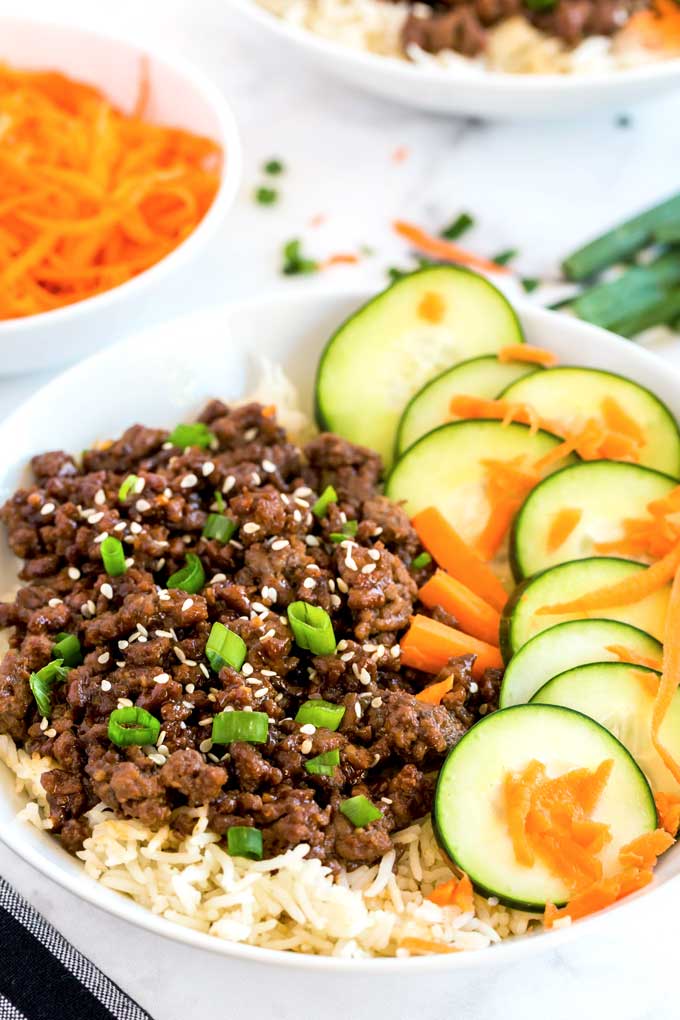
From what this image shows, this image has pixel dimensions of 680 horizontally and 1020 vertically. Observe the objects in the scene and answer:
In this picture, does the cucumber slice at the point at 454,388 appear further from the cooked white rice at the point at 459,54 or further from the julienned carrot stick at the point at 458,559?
the cooked white rice at the point at 459,54

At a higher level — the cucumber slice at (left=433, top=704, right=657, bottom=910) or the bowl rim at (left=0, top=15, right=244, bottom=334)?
the bowl rim at (left=0, top=15, right=244, bottom=334)

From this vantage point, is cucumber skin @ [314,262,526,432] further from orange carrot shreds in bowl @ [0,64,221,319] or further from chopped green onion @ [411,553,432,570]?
orange carrot shreds in bowl @ [0,64,221,319]

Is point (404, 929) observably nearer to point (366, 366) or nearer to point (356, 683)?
point (356, 683)

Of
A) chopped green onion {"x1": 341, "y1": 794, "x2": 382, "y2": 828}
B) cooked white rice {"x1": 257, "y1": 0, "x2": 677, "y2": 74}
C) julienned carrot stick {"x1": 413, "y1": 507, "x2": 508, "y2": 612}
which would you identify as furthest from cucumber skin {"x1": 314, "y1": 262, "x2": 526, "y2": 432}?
cooked white rice {"x1": 257, "y1": 0, "x2": 677, "y2": 74}

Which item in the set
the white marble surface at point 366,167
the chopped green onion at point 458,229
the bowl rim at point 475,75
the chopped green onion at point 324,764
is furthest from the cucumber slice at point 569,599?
the bowl rim at point 475,75

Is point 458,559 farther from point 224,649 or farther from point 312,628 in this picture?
point 224,649

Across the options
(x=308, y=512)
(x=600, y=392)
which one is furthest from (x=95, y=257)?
(x=600, y=392)
